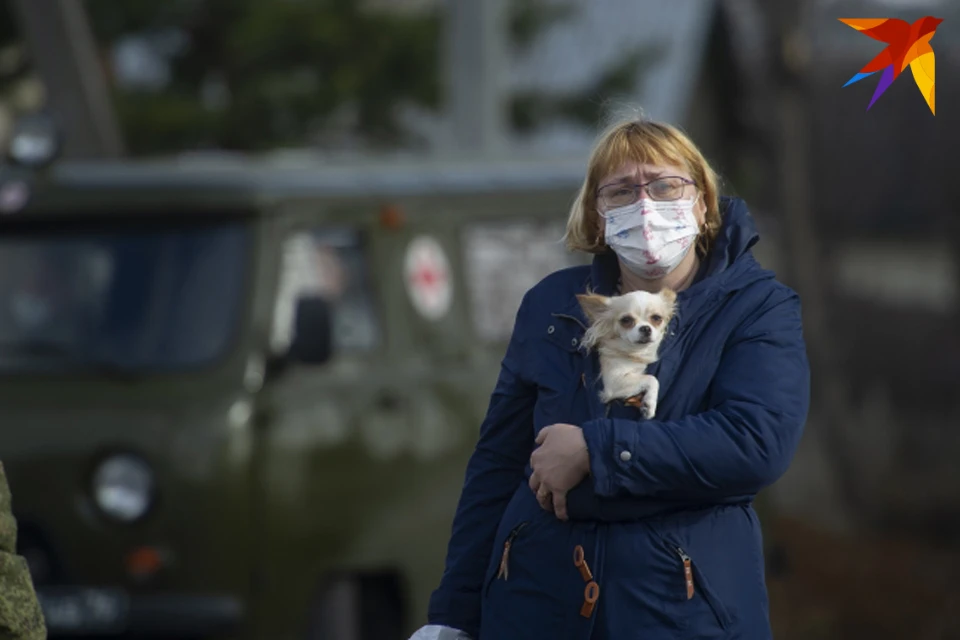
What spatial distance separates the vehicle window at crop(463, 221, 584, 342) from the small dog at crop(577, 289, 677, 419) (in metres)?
4.02

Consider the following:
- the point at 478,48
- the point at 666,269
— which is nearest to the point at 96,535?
the point at 666,269

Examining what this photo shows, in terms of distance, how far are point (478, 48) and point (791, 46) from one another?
2442mm

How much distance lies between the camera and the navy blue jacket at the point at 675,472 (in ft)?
10.7

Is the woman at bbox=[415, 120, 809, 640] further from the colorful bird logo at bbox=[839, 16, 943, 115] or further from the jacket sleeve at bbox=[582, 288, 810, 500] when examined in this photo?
the colorful bird logo at bbox=[839, 16, 943, 115]

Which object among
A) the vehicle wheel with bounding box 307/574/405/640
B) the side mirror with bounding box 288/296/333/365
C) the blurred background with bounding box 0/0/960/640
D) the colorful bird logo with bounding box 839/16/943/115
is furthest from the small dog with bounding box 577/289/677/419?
the vehicle wheel with bounding box 307/574/405/640

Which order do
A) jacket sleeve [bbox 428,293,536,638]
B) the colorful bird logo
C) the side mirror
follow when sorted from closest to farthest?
the colorful bird logo < jacket sleeve [bbox 428,293,536,638] < the side mirror

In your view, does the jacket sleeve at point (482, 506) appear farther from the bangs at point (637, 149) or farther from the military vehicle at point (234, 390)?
the military vehicle at point (234, 390)

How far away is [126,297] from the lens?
271 inches

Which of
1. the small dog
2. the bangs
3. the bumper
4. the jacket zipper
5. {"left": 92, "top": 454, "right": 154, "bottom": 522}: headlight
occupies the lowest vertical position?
the bumper

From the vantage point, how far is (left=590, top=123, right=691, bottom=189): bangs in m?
3.53

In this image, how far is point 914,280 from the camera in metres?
21.0

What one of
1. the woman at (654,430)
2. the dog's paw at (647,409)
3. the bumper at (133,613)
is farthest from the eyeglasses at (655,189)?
the bumper at (133,613)

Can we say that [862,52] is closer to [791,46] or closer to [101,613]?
[791,46]

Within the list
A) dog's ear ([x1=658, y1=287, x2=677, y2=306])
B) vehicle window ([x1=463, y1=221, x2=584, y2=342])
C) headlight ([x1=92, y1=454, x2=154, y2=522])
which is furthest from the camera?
vehicle window ([x1=463, y1=221, x2=584, y2=342])
